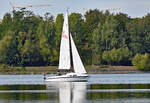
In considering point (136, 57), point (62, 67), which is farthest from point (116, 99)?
point (136, 57)

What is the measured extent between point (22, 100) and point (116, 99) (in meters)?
9.71

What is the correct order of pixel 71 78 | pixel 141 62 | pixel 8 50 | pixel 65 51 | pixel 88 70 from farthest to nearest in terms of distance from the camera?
pixel 8 50
pixel 88 70
pixel 141 62
pixel 65 51
pixel 71 78

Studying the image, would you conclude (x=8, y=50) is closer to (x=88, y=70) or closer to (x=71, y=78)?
(x=88, y=70)

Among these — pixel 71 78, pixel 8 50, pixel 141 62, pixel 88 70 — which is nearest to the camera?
pixel 71 78

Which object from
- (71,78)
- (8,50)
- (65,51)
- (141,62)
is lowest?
(71,78)

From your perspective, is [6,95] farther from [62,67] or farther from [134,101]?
[62,67]

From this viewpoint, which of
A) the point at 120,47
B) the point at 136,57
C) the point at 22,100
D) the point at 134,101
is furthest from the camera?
the point at 120,47

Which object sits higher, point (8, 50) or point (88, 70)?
point (8, 50)

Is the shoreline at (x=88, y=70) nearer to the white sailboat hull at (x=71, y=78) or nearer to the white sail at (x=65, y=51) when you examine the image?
the white sail at (x=65, y=51)

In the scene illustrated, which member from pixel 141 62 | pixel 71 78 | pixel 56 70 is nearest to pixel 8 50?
pixel 56 70

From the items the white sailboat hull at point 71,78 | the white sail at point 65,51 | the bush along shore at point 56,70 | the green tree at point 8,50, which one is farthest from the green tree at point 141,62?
the white sailboat hull at point 71,78

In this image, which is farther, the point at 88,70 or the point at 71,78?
the point at 88,70

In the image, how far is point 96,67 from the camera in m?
193

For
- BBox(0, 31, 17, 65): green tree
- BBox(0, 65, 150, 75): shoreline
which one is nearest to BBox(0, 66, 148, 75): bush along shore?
BBox(0, 65, 150, 75): shoreline
